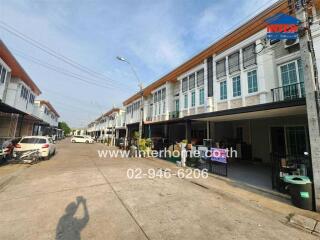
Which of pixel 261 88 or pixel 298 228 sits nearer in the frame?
pixel 298 228

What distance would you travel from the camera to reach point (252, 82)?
12.1 metres

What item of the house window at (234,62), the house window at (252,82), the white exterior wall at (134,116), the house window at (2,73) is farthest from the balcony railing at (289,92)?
the white exterior wall at (134,116)

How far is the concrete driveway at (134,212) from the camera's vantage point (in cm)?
360

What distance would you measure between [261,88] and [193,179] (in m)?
7.55

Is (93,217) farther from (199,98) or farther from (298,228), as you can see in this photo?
(199,98)

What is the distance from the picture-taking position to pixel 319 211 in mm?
4887

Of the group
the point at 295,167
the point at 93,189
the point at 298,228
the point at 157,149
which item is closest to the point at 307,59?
the point at 295,167

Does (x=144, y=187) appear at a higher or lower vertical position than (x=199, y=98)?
lower

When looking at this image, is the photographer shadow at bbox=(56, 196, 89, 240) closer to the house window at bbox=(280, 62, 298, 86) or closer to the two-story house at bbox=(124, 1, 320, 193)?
the two-story house at bbox=(124, 1, 320, 193)

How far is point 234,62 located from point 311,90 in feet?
29.1

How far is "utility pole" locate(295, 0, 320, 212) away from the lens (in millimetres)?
5055

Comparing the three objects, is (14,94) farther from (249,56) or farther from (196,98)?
(249,56)

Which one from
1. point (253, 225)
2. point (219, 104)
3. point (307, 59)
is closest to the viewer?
point (253, 225)

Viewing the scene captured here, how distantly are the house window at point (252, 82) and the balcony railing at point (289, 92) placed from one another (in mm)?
1283
